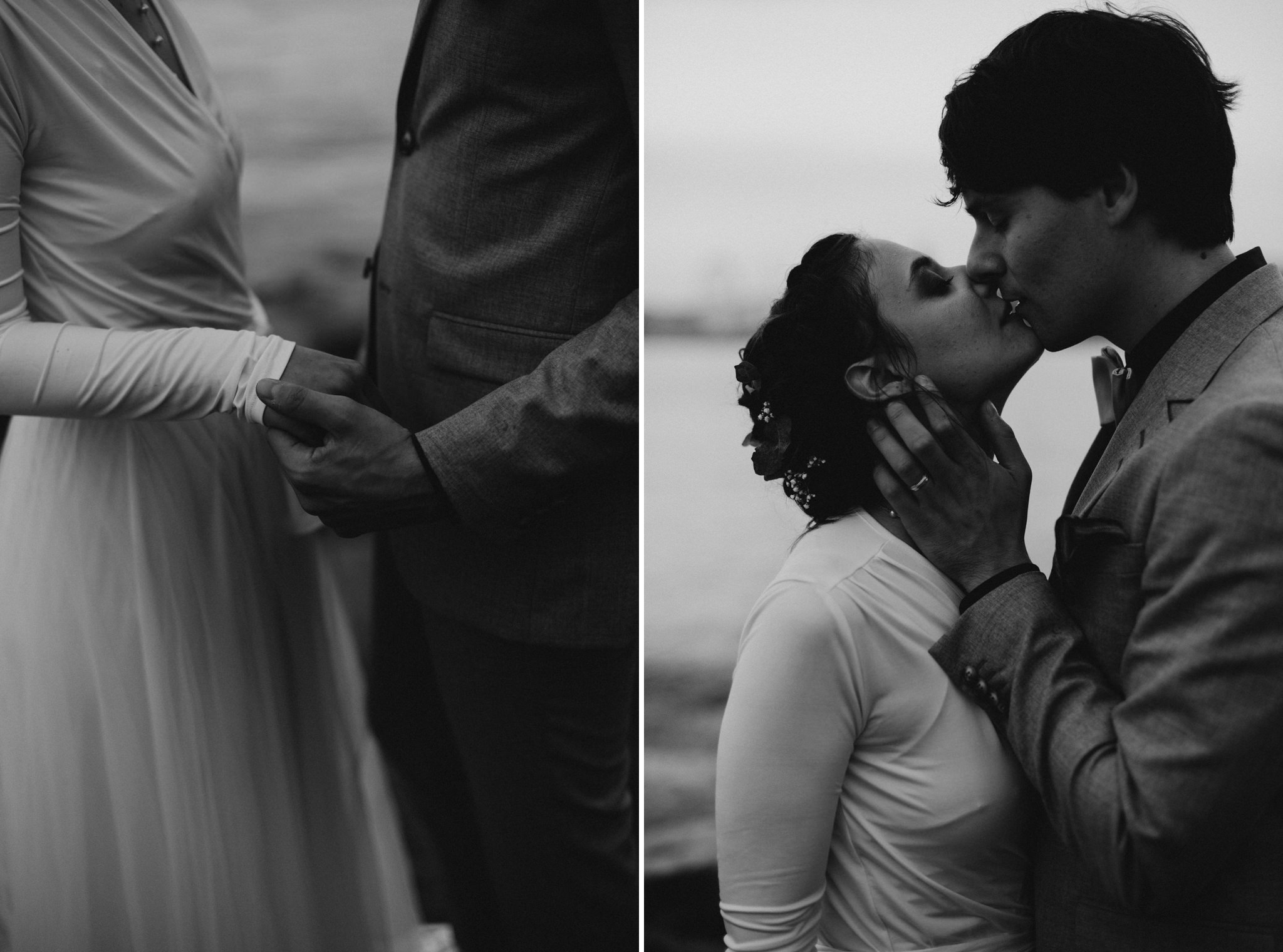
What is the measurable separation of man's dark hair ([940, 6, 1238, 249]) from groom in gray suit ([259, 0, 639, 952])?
461mm

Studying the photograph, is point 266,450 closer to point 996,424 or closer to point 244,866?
point 244,866

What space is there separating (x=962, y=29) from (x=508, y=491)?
0.93 meters

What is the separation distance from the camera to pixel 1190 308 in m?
1.09

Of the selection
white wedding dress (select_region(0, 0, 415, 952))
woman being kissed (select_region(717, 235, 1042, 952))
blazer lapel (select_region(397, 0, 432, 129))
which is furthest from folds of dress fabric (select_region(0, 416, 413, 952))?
woman being kissed (select_region(717, 235, 1042, 952))

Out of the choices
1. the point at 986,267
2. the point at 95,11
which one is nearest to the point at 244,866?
the point at 95,11

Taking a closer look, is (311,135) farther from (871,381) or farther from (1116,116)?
(1116,116)

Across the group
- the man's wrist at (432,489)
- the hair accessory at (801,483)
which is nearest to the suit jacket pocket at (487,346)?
the man's wrist at (432,489)

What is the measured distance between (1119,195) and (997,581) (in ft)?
1.29

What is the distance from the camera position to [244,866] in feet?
4.70

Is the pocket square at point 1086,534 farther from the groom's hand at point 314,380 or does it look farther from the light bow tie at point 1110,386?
the groom's hand at point 314,380

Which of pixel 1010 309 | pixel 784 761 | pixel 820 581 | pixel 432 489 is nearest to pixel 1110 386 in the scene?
pixel 1010 309

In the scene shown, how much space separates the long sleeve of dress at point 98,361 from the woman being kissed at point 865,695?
631 millimetres

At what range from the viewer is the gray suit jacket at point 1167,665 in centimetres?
89

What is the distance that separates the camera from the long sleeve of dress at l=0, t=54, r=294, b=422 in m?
1.22
